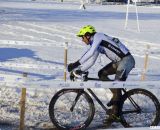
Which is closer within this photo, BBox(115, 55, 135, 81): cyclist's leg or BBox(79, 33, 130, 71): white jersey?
BBox(79, 33, 130, 71): white jersey

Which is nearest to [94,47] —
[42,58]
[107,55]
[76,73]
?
[107,55]

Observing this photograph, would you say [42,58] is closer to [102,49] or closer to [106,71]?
[106,71]

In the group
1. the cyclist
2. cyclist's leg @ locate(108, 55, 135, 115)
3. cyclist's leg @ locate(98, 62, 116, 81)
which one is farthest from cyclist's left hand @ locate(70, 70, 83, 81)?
cyclist's leg @ locate(108, 55, 135, 115)

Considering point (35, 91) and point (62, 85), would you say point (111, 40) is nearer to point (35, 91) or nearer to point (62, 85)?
point (62, 85)

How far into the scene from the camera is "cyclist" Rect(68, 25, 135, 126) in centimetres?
746

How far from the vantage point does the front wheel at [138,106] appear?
784 centimetres

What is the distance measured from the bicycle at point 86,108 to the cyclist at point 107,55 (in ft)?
0.51

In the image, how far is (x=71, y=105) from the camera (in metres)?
8.15

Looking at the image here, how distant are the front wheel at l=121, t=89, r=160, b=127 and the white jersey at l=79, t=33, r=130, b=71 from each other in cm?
68

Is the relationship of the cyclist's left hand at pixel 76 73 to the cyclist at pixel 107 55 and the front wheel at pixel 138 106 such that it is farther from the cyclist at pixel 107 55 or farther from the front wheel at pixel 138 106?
the front wheel at pixel 138 106

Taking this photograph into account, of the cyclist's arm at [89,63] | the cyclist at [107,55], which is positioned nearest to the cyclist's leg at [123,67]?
the cyclist at [107,55]

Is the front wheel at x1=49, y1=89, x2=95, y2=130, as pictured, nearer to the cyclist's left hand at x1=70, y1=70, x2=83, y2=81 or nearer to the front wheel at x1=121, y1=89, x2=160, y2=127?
the cyclist's left hand at x1=70, y1=70, x2=83, y2=81

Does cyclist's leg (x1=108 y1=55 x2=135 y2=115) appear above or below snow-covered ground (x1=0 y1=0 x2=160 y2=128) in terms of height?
above

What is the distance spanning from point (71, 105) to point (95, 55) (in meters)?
1.17
